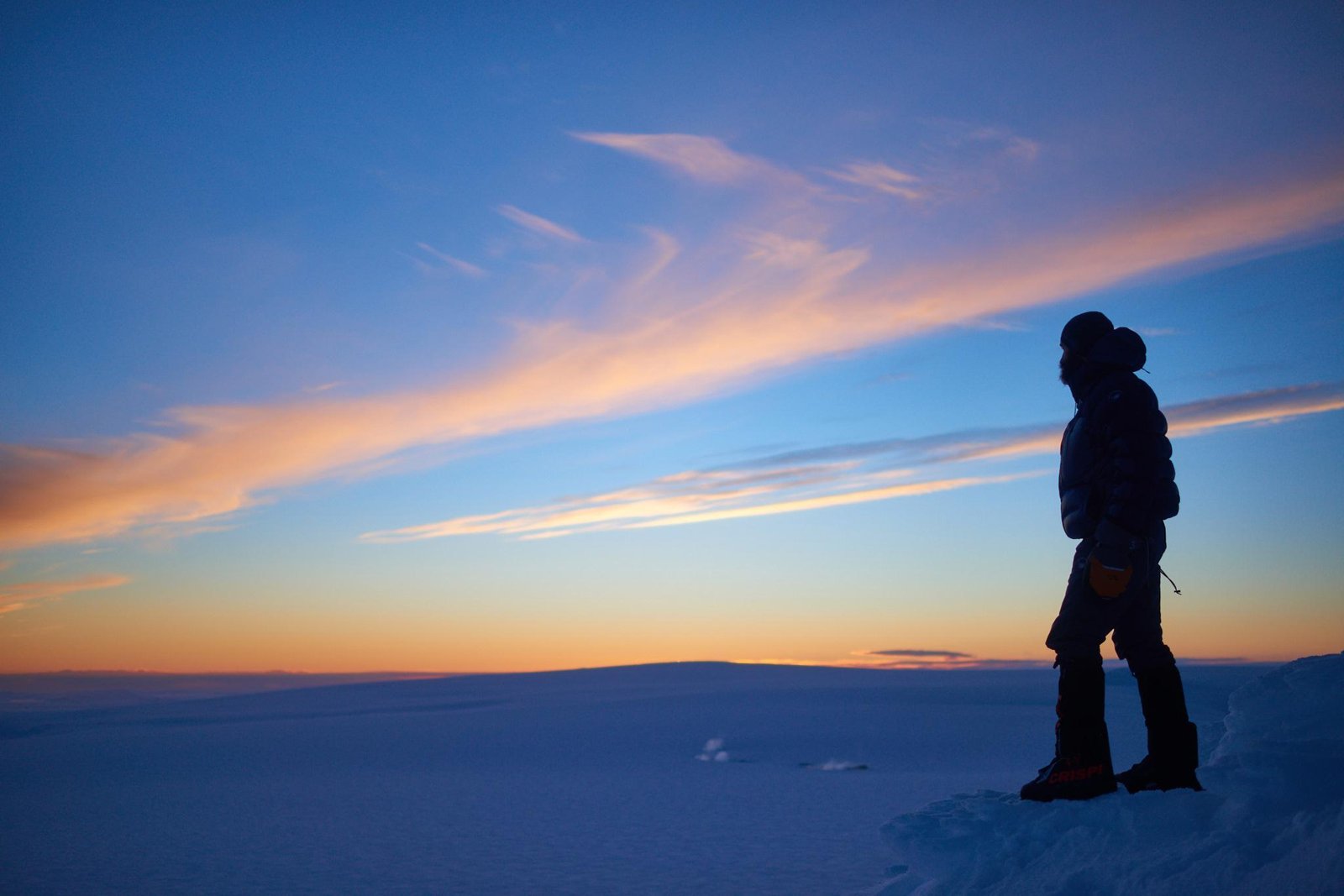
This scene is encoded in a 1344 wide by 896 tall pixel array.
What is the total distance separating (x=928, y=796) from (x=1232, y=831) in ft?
16.2

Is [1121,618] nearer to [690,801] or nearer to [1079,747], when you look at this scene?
[1079,747]

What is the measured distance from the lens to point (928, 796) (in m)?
7.83

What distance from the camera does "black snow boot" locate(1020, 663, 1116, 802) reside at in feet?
13.7

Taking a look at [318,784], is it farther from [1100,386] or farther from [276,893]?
[1100,386]

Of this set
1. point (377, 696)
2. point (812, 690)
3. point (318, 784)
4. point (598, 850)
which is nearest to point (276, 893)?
point (598, 850)

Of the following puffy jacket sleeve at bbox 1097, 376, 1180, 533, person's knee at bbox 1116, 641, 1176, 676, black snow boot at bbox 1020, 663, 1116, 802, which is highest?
puffy jacket sleeve at bbox 1097, 376, 1180, 533

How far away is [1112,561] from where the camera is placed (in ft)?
13.9

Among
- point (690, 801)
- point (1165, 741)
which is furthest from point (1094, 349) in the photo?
point (690, 801)

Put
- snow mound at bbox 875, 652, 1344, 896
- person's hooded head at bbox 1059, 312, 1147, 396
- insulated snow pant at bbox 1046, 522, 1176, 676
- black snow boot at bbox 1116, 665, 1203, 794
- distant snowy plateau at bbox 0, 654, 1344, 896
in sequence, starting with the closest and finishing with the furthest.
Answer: snow mound at bbox 875, 652, 1344, 896 → distant snowy plateau at bbox 0, 654, 1344, 896 → black snow boot at bbox 1116, 665, 1203, 794 → insulated snow pant at bbox 1046, 522, 1176, 676 → person's hooded head at bbox 1059, 312, 1147, 396

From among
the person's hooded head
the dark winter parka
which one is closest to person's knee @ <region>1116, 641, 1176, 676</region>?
the dark winter parka

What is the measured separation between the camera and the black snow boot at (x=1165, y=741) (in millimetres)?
4188

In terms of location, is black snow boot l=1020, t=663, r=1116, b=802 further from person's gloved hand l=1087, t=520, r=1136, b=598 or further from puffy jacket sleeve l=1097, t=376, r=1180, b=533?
puffy jacket sleeve l=1097, t=376, r=1180, b=533

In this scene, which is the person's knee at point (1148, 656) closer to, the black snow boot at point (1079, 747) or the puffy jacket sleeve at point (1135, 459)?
the black snow boot at point (1079, 747)

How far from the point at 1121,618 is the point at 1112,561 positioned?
0.43 metres
